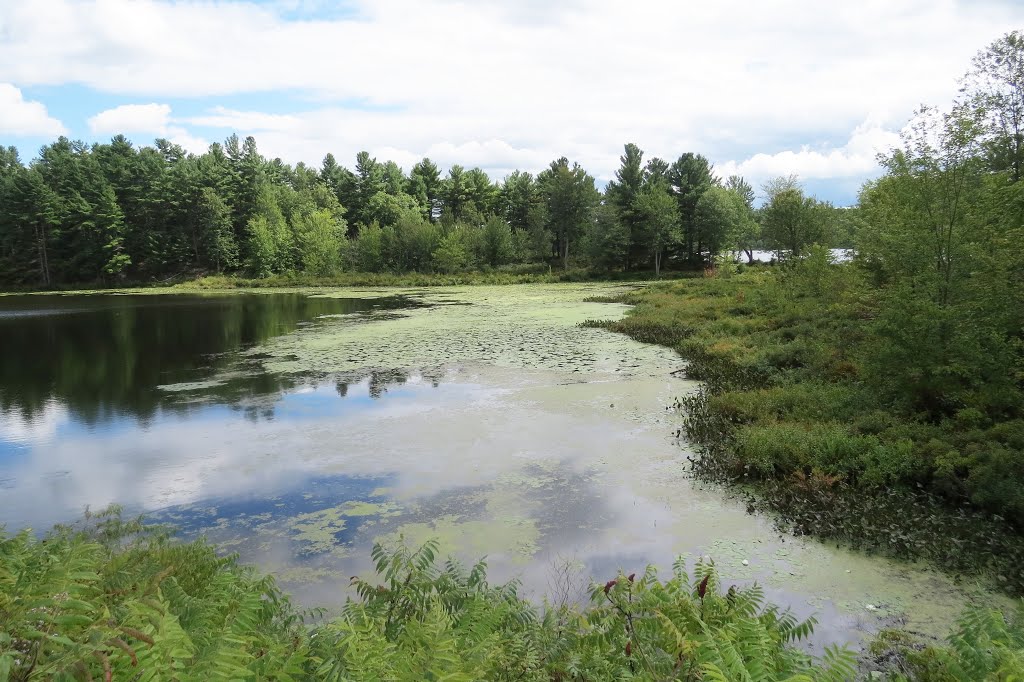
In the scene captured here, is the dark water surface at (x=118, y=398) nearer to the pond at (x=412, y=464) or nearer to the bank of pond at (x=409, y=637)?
the pond at (x=412, y=464)

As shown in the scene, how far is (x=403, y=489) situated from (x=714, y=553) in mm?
4515

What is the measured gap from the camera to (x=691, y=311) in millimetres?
26531

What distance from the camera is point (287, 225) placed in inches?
2940

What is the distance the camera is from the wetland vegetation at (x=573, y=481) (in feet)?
11.8

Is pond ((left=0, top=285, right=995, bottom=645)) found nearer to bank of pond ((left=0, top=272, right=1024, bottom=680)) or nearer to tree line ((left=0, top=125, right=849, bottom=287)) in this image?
bank of pond ((left=0, top=272, right=1024, bottom=680))

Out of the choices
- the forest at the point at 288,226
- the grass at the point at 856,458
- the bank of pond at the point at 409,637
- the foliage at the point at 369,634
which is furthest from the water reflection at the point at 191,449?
the forest at the point at 288,226

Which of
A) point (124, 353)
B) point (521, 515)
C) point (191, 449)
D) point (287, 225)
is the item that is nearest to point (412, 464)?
point (521, 515)

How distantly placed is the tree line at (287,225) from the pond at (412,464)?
4054 cm

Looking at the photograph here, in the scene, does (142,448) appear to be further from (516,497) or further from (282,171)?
(282,171)

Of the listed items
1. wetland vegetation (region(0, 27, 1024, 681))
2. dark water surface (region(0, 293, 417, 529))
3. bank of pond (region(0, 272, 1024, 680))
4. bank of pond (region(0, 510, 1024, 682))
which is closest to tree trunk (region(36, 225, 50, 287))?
dark water surface (region(0, 293, 417, 529))

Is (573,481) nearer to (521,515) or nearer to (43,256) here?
(521,515)

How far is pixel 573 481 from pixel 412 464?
278 centimetres

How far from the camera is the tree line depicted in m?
59.4

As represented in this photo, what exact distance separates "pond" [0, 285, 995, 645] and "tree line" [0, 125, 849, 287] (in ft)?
133
